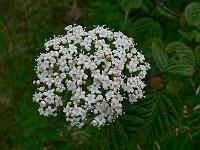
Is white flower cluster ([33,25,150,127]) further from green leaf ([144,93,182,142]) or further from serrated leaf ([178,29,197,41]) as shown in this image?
serrated leaf ([178,29,197,41])

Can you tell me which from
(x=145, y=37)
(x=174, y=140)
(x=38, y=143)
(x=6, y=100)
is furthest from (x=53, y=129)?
(x=145, y=37)

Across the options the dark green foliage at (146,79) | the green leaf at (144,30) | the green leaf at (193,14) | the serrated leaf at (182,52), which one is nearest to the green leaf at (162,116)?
the dark green foliage at (146,79)

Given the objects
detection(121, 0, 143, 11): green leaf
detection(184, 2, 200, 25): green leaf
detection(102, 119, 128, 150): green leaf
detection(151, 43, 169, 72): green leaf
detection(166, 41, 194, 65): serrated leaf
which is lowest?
detection(102, 119, 128, 150): green leaf

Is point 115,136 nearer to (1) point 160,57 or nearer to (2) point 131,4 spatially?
(1) point 160,57

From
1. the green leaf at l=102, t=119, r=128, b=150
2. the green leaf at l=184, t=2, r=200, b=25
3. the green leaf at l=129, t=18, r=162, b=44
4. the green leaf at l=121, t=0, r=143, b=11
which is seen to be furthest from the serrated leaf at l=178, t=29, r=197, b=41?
the green leaf at l=102, t=119, r=128, b=150

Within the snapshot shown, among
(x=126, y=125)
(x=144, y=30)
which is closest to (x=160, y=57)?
(x=126, y=125)
